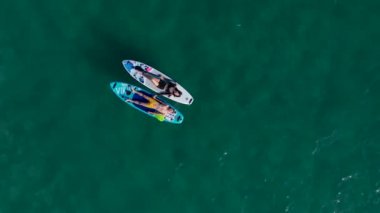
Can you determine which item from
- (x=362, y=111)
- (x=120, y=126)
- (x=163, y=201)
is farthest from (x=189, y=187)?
(x=362, y=111)

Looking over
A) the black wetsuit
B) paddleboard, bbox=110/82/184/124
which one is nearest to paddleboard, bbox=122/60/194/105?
the black wetsuit

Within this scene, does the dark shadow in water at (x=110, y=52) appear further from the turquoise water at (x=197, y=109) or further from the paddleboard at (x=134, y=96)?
the paddleboard at (x=134, y=96)

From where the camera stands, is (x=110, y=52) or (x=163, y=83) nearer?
(x=163, y=83)

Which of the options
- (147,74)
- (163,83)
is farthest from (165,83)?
(147,74)

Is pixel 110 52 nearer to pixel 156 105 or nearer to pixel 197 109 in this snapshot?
pixel 156 105

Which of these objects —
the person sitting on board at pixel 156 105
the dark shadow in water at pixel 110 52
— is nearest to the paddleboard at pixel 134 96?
the person sitting on board at pixel 156 105

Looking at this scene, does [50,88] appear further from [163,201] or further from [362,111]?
[362,111]

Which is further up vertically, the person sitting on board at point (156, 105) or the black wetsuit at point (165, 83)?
the black wetsuit at point (165, 83)
